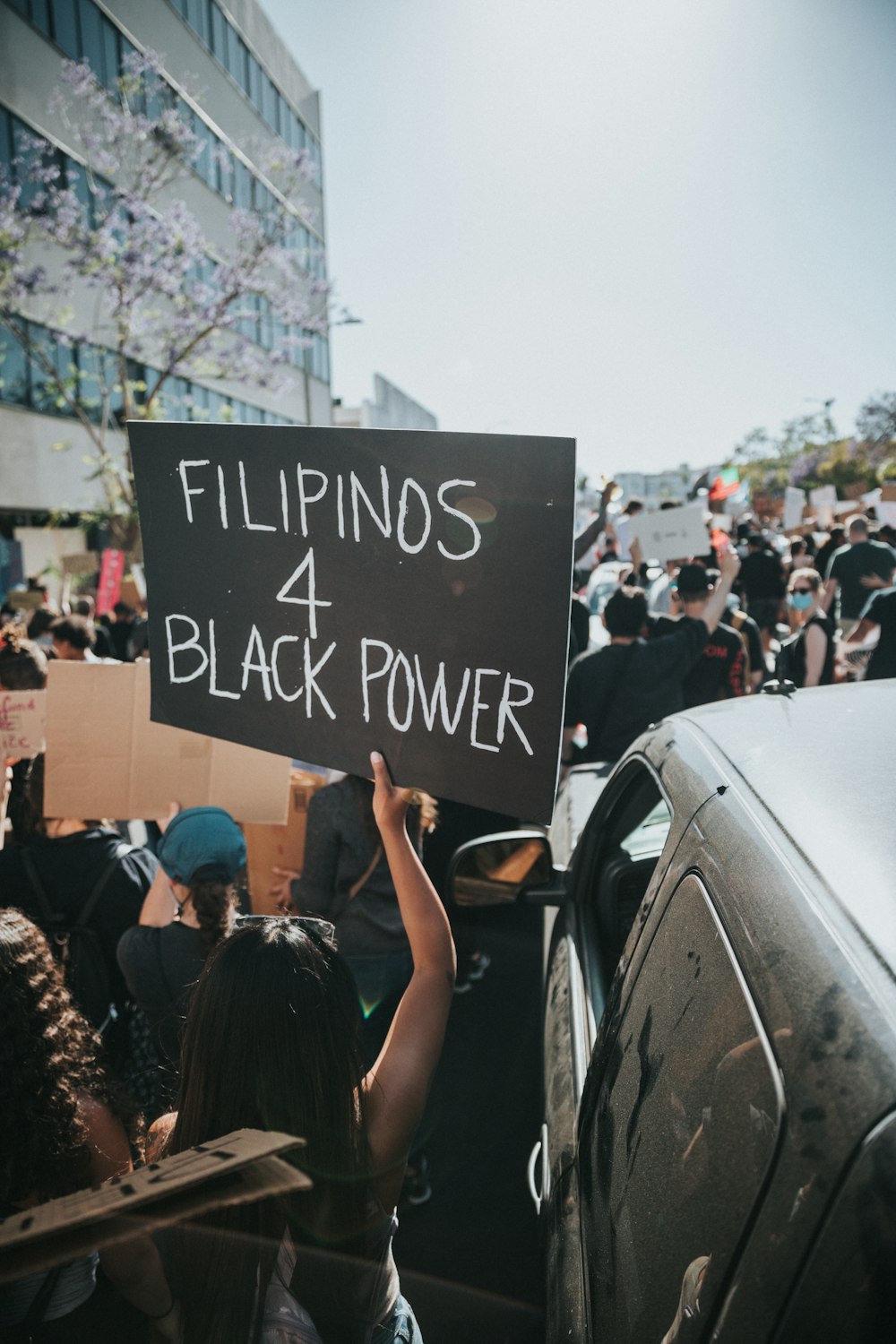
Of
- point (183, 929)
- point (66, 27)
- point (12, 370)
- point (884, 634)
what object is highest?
point (66, 27)

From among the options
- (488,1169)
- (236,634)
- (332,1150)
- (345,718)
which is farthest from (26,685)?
(332,1150)

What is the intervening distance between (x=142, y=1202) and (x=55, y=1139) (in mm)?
707

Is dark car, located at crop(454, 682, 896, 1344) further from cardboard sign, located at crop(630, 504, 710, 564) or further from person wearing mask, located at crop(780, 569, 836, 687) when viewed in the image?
cardboard sign, located at crop(630, 504, 710, 564)

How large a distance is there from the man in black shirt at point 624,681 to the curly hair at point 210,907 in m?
2.41

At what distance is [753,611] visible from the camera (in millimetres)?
10008

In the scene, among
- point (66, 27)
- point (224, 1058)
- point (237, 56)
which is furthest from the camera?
point (237, 56)

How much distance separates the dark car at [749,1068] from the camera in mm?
787

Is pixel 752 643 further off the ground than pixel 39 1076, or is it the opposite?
pixel 752 643

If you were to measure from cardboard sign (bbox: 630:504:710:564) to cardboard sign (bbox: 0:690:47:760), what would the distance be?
5515mm

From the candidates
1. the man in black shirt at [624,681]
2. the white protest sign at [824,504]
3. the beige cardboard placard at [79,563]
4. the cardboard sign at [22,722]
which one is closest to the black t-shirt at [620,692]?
the man in black shirt at [624,681]

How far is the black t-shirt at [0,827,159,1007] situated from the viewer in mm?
2631

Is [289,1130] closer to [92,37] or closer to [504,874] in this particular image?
[504,874]

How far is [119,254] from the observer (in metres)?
15.3

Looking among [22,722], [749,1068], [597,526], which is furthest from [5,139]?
[749,1068]
